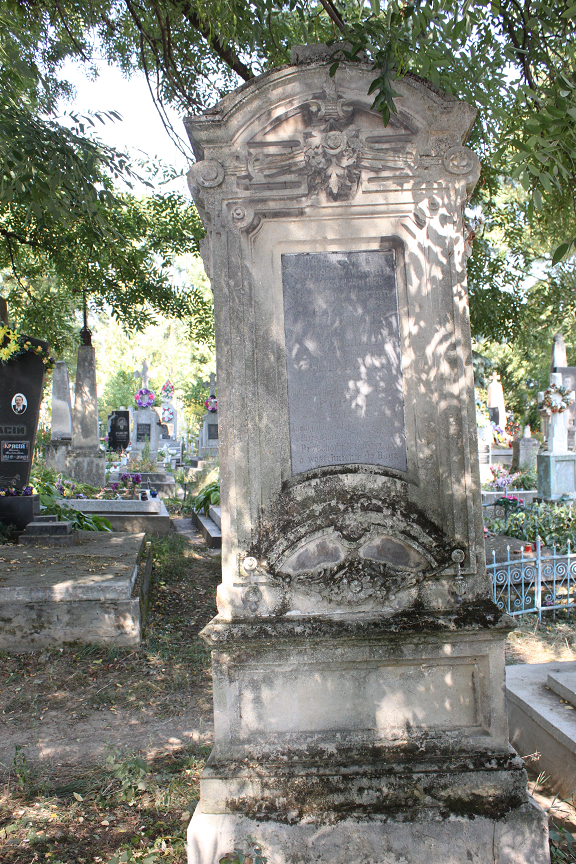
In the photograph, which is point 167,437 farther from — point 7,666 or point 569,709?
point 569,709

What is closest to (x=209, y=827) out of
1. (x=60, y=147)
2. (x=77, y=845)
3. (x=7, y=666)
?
(x=77, y=845)

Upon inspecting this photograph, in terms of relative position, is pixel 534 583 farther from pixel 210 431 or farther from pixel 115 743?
pixel 210 431

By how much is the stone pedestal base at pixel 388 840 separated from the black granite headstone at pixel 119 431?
19753mm

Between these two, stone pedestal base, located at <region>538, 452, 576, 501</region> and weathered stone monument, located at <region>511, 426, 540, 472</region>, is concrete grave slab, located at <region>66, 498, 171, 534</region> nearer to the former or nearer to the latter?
stone pedestal base, located at <region>538, 452, 576, 501</region>

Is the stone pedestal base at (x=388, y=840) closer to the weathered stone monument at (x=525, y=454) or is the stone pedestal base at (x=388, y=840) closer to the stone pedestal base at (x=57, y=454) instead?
the stone pedestal base at (x=57, y=454)

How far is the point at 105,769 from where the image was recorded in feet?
10.8

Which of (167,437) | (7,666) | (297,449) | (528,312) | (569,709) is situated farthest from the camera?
(167,437)

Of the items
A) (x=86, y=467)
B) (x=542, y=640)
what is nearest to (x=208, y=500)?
(x=86, y=467)

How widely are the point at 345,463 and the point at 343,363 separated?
47 cm

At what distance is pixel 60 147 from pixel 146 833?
5.58m

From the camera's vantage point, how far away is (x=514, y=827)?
2.48 m

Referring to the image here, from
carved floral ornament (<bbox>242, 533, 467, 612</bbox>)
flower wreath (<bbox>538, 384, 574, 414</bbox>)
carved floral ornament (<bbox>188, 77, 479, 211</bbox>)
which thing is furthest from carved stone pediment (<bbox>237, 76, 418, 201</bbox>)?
flower wreath (<bbox>538, 384, 574, 414</bbox>)

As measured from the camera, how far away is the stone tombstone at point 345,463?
262 centimetres

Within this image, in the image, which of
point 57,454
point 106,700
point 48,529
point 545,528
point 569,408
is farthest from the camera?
point 569,408
